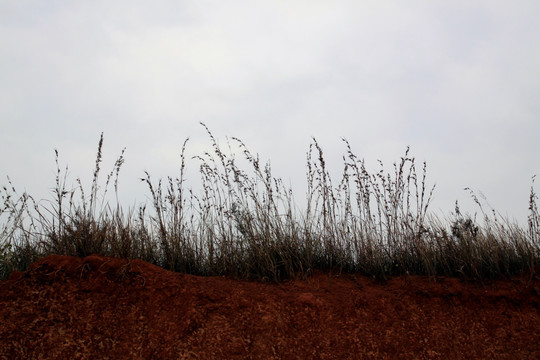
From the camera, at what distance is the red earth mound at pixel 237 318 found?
3.65 metres

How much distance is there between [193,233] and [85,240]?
3.73 ft

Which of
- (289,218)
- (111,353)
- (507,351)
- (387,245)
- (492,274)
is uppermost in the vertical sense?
(289,218)

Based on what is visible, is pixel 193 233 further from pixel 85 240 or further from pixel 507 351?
pixel 507 351

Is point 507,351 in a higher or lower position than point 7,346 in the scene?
lower

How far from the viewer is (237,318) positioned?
3.96m

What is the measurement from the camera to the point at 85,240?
4.45 m

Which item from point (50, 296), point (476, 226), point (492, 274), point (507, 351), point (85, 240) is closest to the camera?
point (50, 296)

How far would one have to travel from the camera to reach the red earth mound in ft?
12.0

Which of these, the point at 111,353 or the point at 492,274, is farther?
the point at 492,274

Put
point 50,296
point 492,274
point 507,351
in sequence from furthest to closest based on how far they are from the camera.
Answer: point 492,274
point 507,351
point 50,296

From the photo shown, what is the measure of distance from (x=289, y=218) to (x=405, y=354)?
1873mm

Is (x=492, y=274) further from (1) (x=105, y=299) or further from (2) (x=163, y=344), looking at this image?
(1) (x=105, y=299)

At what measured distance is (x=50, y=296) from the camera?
384 centimetres

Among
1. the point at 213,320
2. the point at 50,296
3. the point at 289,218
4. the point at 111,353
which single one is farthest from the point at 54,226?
the point at 289,218
